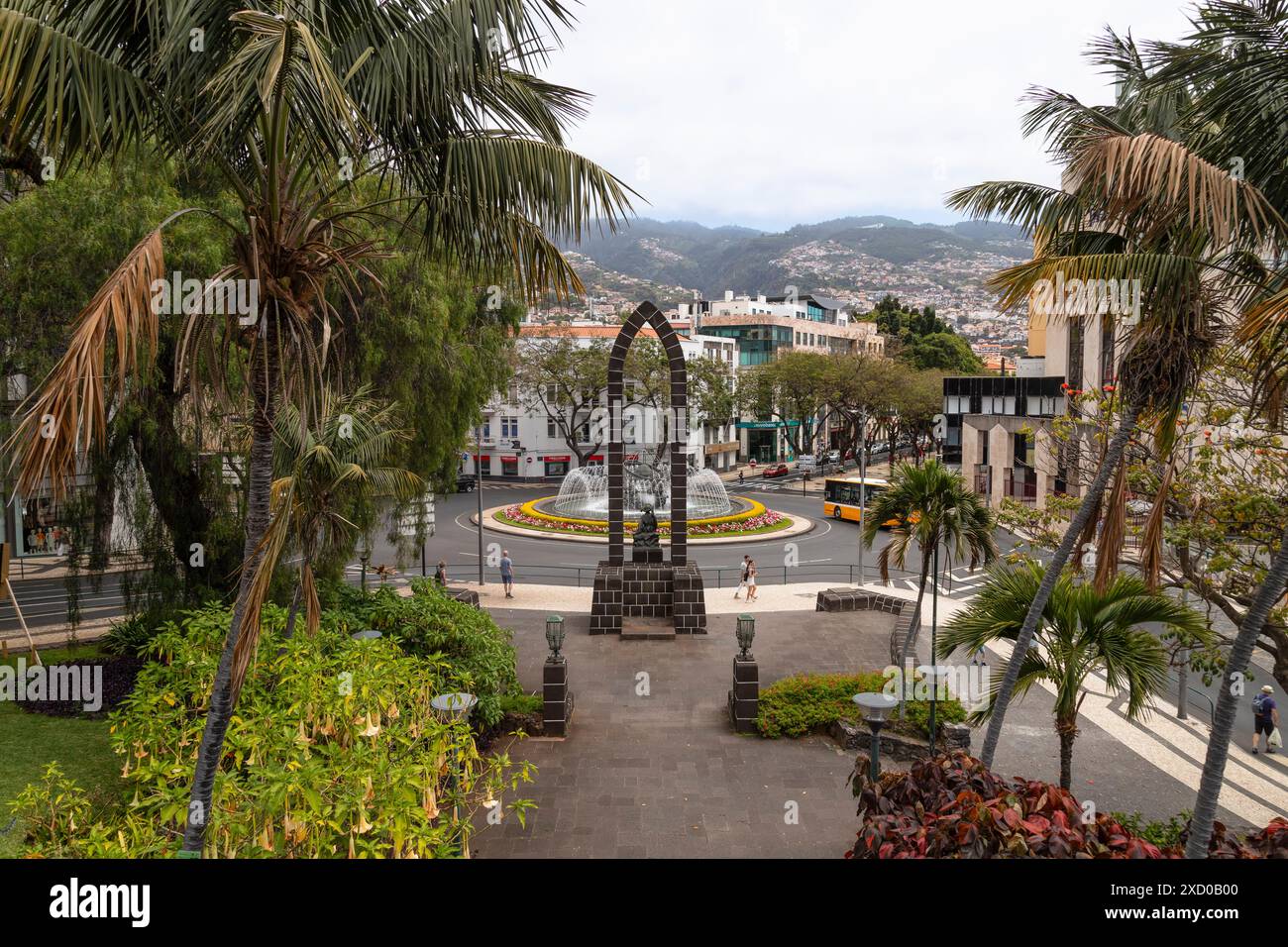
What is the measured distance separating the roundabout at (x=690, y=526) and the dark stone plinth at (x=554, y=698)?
18.5 m

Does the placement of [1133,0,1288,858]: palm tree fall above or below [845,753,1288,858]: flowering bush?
above

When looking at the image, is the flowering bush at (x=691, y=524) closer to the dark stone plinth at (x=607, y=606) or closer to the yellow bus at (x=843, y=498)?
the yellow bus at (x=843, y=498)

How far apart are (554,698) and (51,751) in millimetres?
6562

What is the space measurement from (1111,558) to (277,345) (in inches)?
277

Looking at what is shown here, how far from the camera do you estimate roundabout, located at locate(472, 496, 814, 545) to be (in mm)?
33562

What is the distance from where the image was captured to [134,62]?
508cm

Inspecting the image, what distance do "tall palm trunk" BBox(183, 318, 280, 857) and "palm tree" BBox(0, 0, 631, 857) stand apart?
1cm

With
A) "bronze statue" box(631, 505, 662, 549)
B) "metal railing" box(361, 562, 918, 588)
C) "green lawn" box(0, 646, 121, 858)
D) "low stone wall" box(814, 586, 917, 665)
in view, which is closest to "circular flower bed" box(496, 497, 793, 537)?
"metal railing" box(361, 562, 918, 588)

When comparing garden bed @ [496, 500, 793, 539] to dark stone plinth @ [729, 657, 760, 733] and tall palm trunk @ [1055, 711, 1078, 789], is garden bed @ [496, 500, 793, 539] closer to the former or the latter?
dark stone plinth @ [729, 657, 760, 733]

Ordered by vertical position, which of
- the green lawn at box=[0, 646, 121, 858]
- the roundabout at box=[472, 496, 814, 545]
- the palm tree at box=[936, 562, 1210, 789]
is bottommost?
the roundabout at box=[472, 496, 814, 545]

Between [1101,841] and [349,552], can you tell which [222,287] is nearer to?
[1101,841]

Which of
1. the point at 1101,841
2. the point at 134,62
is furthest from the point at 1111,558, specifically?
the point at 134,62

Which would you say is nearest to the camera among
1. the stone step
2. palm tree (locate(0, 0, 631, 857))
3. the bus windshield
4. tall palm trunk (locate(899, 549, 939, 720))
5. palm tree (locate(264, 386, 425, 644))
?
palm tree (locate(0, 0, 631, 857))

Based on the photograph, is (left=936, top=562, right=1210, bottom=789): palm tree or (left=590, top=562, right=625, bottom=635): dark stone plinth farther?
(left=590, top=562, right=625, bottom=635): dark stone plinth
